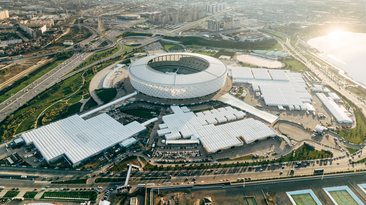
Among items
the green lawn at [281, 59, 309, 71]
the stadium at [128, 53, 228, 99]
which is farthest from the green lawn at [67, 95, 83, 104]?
the green lawn at [281, 59, 309, 71]

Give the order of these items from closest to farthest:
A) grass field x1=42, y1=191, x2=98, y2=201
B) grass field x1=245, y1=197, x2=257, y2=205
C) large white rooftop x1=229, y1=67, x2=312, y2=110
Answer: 1. grass field x1=245, y1=197, x2=257, y2=205
2. grass field x1=42, y1=191, x2=98, y2=201
3. large white rooftop x1=229, y1=67, x2=312, y2=110

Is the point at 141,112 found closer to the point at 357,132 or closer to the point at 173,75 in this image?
the point at 173,75

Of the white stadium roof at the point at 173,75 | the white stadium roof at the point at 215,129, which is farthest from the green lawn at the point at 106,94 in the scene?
the white stadium roof at the point at 215,129

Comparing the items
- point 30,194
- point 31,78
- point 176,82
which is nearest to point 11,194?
point 30,194

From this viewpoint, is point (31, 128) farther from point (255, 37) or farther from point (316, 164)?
point (255, 37)

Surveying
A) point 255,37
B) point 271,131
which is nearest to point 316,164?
point 271,131

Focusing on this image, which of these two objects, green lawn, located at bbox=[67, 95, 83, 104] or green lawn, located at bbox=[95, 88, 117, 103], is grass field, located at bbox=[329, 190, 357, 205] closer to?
green lawn, located at bbox=[95, 88, 117, 103]
